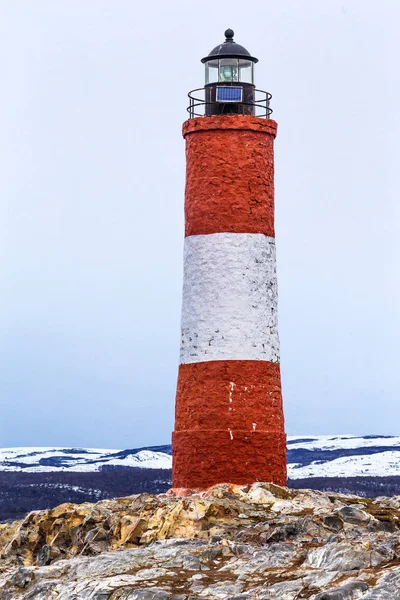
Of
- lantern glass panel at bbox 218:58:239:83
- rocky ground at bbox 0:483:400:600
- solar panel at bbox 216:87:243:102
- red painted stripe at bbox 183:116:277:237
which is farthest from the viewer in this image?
lantern glass panel at bbox 218:58:239:83

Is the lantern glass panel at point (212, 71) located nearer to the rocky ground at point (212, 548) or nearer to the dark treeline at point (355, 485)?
the rocky ground at point (212, 548)

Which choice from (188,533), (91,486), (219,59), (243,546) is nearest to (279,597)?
(243,546)

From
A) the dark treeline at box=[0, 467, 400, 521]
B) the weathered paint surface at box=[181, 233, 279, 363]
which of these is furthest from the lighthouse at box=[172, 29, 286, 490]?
the dark treeline at box=[0, 467, 400, 521]

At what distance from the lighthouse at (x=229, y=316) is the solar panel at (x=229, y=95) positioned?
400mm

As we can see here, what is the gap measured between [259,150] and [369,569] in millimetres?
11769

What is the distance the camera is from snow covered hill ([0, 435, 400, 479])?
2923 inches

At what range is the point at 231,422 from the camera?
87.4 ft

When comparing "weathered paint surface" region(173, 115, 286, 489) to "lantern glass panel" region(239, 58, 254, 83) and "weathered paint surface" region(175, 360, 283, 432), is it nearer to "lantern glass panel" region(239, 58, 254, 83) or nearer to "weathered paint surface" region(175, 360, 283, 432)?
"weathered paint surface" region(175, 360, 283, 432)

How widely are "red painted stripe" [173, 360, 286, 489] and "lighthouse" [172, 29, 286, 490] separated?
2cm

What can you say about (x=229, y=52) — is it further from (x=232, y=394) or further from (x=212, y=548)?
(x=212, y=548)

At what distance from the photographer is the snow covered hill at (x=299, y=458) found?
7425 cm

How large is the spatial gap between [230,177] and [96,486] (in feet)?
143

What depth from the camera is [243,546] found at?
65.2 feet

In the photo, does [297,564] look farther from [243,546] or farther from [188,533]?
[188,533]
